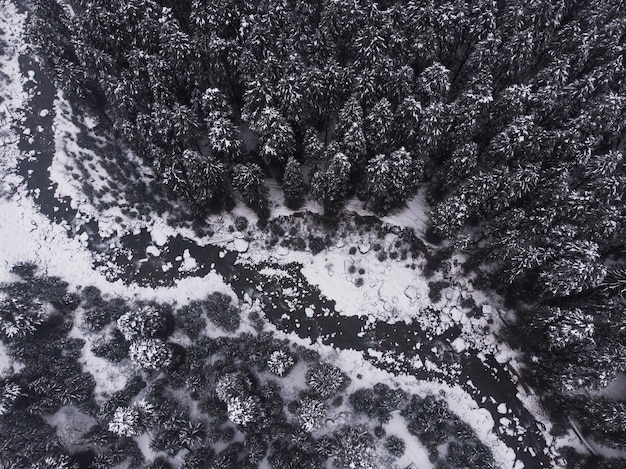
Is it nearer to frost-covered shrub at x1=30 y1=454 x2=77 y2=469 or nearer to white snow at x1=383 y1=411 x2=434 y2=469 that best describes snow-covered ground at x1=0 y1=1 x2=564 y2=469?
white snow at x1=383 y1=411 x2=434 y2=469

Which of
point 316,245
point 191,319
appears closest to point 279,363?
point 191,319

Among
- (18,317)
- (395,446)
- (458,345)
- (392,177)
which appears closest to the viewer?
(395,446)

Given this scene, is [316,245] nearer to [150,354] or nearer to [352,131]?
[352,131]

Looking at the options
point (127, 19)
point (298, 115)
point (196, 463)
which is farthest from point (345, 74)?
point (196, 463)

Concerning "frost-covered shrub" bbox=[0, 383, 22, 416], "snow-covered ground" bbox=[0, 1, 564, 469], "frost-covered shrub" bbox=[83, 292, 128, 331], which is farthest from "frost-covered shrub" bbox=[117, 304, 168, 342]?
"frost-covered shrub" bbox=[0, 383, 22, 416]

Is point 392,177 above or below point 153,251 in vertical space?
above

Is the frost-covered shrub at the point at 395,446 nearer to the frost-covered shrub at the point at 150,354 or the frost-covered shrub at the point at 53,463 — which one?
the frost-covered shrub at the point at 150,354
